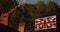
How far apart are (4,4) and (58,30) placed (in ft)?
21.9

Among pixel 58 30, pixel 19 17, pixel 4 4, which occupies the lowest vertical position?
pixel 58 30

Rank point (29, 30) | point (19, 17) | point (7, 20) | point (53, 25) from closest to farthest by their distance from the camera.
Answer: point (53, 25) < point (7, 20) < point (29, 30) < point (19, 17)

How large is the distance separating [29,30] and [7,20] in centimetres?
280

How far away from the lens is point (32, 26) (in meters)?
21.6

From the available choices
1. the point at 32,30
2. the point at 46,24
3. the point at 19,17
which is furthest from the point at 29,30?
the point at 46,24

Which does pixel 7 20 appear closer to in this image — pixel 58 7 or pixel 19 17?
pixel 19 17

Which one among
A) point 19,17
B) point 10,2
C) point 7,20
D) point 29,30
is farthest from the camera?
point 10,2

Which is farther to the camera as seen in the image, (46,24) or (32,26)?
(32,26)

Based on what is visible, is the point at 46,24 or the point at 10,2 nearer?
the point at 46,24

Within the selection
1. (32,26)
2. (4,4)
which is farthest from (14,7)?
(32,26)

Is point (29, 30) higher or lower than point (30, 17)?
lower

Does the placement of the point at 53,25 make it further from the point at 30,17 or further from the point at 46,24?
the point at 30,17

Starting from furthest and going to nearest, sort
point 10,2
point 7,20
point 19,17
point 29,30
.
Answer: point 10,2 < point 19,17 < point 29,30 < point 7,20

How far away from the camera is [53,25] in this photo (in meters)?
17.0
